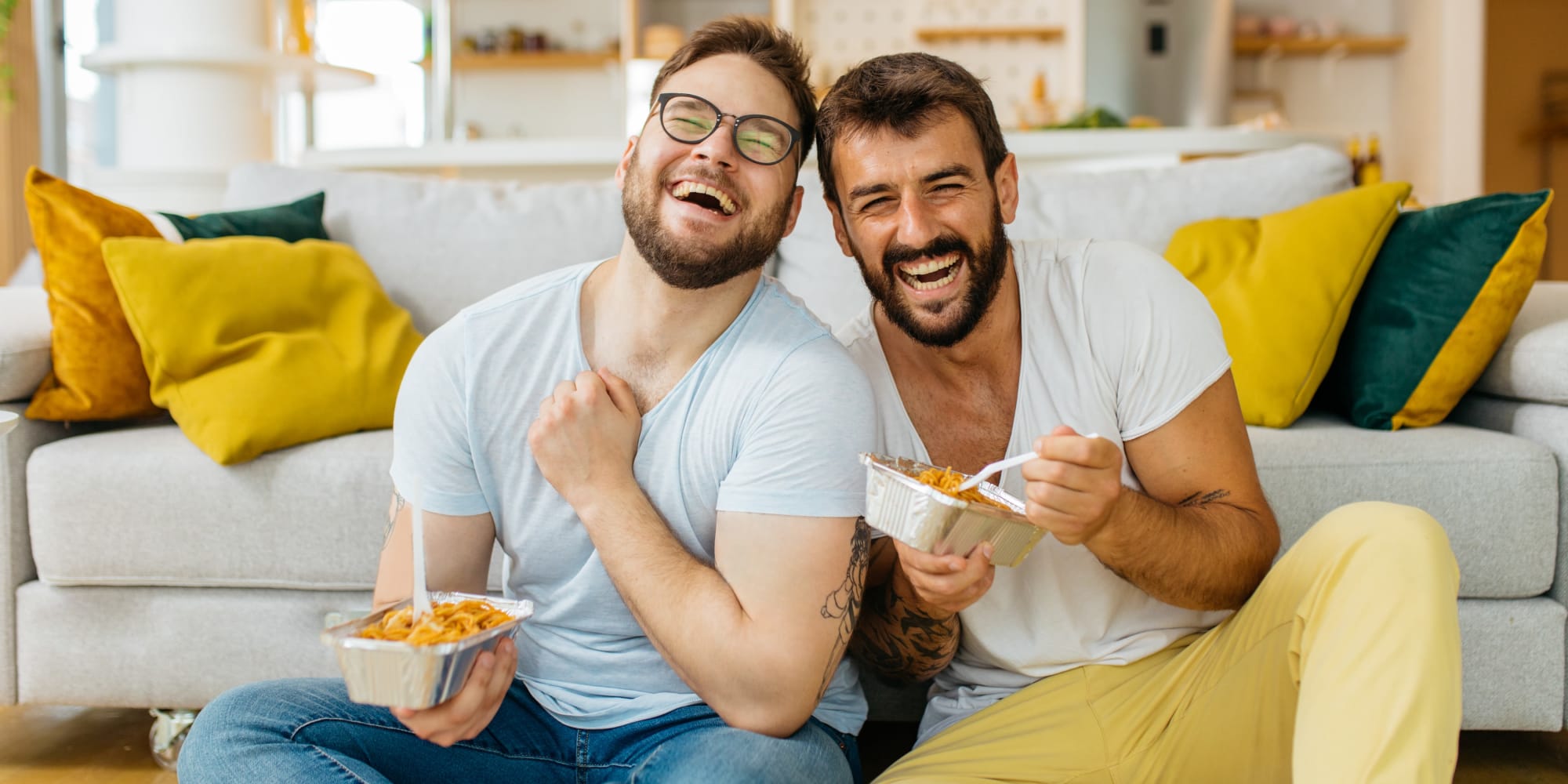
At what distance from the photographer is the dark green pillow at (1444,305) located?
1775 mm

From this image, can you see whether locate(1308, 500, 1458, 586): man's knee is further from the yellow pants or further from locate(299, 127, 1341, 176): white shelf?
locate(299, 127, 1341, 176): white shelf

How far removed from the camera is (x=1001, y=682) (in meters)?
1.32

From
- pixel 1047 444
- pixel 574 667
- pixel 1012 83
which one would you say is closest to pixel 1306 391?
pixel 1047 444

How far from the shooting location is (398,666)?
3.12 ft

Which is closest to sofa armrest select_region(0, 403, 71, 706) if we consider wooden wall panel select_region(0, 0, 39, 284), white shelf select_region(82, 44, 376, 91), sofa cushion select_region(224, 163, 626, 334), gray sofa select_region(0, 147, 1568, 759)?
gray sofa select_region(0, 147, 1568, 759)

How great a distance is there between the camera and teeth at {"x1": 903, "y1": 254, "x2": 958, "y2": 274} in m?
1.30

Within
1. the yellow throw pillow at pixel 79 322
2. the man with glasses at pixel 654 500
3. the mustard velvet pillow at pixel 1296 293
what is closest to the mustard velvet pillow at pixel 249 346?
the yellow throw pillow at pixel 79 322

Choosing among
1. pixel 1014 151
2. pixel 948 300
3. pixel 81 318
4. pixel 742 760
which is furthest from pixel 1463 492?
pixel 81 318

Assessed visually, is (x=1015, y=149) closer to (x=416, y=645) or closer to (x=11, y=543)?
(x=11, y=543)

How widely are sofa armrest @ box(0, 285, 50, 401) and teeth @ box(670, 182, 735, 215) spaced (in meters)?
1.24

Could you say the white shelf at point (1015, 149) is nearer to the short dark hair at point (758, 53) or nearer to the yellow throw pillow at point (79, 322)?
the yellow throw pillow at point (79, 322)

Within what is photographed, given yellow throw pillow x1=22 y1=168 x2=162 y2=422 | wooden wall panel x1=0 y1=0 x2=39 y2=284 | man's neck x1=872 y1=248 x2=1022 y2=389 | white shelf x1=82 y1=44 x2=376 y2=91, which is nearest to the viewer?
man's neck x1=872 y1=248 x2=1022 y2=389

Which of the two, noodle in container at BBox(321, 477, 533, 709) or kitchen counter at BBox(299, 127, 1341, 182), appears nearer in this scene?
noodle in container at BBox(321, 477, 533, 709)

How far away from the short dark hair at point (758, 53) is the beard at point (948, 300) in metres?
0.17
